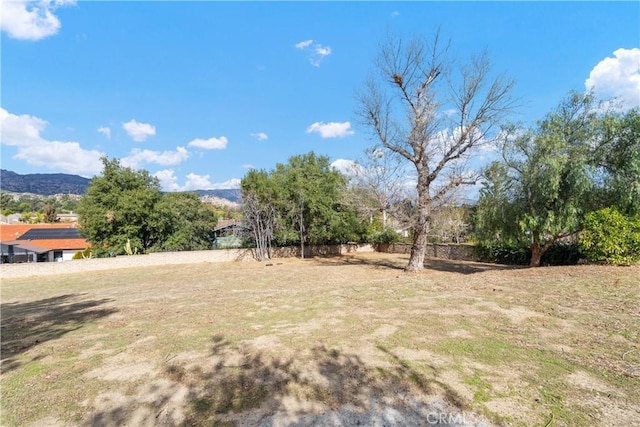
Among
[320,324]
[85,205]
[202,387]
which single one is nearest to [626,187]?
[320,324]

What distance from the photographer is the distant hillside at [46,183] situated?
13488 centimetres

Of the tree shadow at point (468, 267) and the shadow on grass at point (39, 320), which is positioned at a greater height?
the shadow on grass at point (39, 320)

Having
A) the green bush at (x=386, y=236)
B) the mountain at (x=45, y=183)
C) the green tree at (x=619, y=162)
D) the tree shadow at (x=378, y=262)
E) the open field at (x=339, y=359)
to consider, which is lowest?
the tree shadow at (x=378, y=262)

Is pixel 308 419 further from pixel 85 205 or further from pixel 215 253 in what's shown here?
pixel 85 205

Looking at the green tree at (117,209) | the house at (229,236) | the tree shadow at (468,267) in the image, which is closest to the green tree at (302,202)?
the house at (229,236)

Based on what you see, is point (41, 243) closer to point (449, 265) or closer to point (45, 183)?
point (449, 265)

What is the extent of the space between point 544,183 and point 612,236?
221 cm

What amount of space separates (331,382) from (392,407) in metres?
0.72

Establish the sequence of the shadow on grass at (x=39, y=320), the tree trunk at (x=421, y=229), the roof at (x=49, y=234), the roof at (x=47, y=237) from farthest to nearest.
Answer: the roof at (x=49, y=234), the roof at (x=47, y=237), the tree trunk at (x=421, y=229), the shadow on grass at (x=39, y=320)

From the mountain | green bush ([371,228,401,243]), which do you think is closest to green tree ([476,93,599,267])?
green bush ([371,228,401,243])

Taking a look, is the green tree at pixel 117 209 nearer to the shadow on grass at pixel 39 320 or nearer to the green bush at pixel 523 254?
the shadow on grass at pixel 39 320

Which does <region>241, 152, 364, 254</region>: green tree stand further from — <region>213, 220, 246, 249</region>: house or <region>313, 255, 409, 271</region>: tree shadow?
<region>313, 255, 409, 271</region>: tree shadow

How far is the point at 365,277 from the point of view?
37.6 ft

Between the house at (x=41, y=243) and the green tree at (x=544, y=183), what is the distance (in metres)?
28.3
